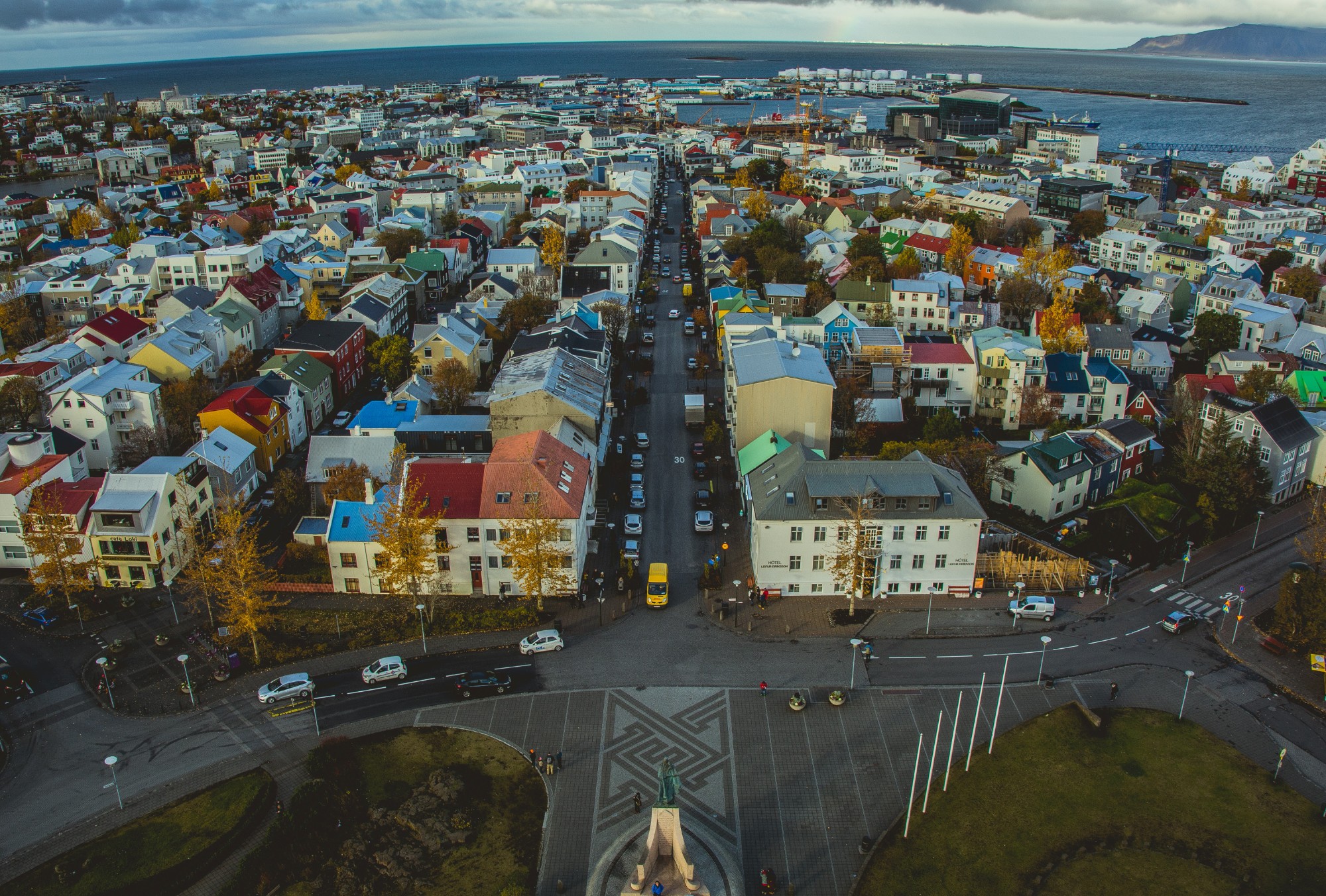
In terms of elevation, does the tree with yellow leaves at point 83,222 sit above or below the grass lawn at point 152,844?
above

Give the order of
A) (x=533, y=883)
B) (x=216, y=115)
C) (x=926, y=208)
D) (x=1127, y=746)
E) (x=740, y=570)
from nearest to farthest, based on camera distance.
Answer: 1. (x=533, y=883)
2. (x=1127, y=746)
3. (x=740, y=570)
4. (x=926, y=208)
5. (x=216, y=115)

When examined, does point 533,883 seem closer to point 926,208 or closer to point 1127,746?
point 1127,746

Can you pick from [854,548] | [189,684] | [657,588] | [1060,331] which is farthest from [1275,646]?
[189,684]

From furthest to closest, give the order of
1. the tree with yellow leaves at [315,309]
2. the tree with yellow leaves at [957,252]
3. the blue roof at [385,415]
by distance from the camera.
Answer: the tree with yellow leaves at [957,252], the tree with yellow leaves at [315,309], the blue roof at [385,415]

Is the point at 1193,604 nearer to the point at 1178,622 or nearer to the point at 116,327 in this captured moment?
the point at 1178,622

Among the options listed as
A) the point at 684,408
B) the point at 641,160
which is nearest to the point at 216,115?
the point at 641,160

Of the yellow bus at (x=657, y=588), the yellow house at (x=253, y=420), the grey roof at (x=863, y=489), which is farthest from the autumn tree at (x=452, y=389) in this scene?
the grey roof at (x=863, y=489)

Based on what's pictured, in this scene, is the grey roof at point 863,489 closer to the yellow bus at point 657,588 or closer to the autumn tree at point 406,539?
the yellow bus at point 657,588
